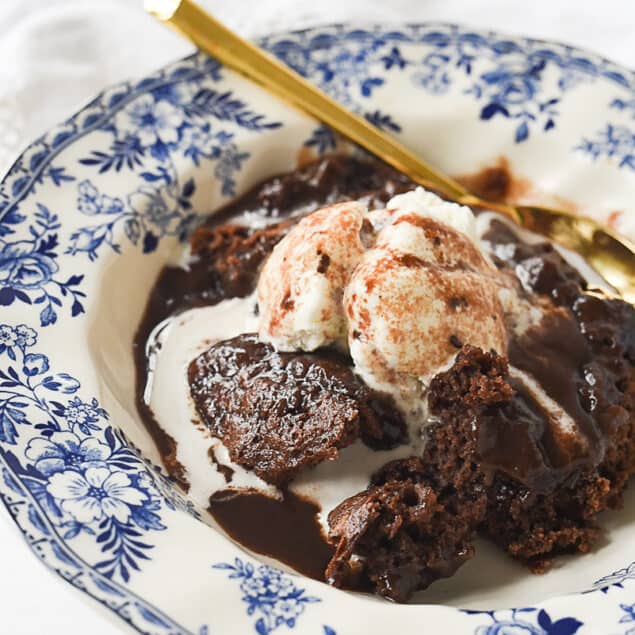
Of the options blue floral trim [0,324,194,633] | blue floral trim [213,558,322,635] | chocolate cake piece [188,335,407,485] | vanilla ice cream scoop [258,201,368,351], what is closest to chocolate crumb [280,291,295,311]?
vanilla ice cream scoop [258,201,368,351]

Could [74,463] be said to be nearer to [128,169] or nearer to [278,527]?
[278,527]

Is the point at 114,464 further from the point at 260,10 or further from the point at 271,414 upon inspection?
the point at 260,10

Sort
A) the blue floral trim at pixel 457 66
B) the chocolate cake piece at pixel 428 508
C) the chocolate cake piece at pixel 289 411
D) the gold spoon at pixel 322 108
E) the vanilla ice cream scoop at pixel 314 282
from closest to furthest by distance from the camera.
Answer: the chocolate cake piece at pixel 428 508 → the chocolate cake piece at pixel 289 411 → the vanilla ice cream scoop at pixel 314 282 → the gold spoon at pixel 322 108 → the blue floral trim at pixel 457 66

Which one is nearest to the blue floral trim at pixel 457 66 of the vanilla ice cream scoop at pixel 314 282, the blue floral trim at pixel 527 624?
the vanilla ice cream scoop at pixel 314 282

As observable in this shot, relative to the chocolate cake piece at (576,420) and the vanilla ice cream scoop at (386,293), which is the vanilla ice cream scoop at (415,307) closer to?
the vanilla ice cream scoop at (386,293)

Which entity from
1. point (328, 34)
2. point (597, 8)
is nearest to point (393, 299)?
point (328, 34)

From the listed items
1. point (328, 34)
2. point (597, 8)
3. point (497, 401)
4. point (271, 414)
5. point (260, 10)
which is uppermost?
point (260, 10)
